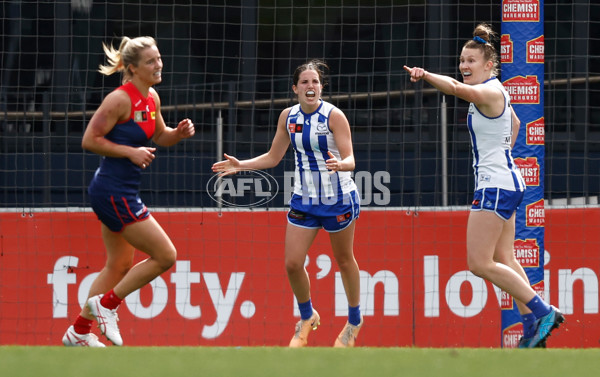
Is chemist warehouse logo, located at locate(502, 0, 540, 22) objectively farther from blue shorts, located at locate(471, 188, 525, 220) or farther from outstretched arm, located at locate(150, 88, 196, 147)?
outstretched arm, located at locate(150, 88, 196, 147)

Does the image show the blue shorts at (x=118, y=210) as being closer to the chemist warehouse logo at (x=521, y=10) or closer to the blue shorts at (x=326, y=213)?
the blue shorts at (x=326, y=213)

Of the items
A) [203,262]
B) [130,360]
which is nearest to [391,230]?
[203,262]

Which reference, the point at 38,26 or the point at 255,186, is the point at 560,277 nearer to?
the point at 255,186

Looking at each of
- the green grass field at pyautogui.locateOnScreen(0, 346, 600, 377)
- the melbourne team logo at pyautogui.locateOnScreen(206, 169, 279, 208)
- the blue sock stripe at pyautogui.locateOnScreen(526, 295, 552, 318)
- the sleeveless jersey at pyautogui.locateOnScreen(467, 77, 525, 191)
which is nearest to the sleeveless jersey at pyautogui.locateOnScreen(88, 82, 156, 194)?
the green grass field at pyautogui.locateOnScreen(0, 346, 600, 377)

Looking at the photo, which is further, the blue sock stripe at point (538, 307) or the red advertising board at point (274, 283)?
the red advertising board at point (274, 283)

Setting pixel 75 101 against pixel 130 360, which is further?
pixel 75 101

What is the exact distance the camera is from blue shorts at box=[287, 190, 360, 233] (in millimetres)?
7816

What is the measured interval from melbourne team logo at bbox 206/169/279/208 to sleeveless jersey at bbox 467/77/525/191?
12.6 ft

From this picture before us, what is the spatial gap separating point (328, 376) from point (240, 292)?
4502mm

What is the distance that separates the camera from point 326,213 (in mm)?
7809

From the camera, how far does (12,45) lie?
1293cm

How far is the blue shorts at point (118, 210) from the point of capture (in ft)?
22.1

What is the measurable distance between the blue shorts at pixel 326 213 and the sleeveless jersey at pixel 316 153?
0.06 metres

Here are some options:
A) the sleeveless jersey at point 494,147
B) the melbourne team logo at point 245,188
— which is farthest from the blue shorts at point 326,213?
the melbourne team logo at point 245,188
